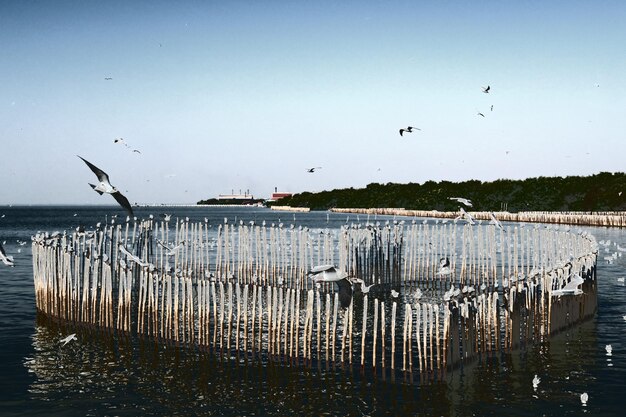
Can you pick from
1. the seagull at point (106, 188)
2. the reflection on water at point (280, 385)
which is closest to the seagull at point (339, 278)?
the reflection on water at point (280, 385)

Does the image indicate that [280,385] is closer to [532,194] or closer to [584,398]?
[584,398]

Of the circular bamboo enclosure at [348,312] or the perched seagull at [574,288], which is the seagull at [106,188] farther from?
the perched seagull at [574,288]

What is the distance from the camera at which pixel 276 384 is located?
16297 millimetres

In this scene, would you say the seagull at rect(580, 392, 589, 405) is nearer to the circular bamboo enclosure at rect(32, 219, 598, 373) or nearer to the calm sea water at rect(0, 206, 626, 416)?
the calm sea water at rect(0, 206, 626, 416)

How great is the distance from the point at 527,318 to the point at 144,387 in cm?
1099

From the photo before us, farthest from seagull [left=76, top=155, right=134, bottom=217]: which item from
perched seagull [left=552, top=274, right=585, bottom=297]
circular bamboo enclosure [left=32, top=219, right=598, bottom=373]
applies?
perched seagull [left=552, top=274, right=585, bottom=297]

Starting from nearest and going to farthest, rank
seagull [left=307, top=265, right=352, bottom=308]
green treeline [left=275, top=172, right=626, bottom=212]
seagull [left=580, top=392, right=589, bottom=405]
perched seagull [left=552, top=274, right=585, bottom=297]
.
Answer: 1. seagull [left=580, top=392, right=589, bottom=405]
2. seagull [left=307, top=265, right=352, bottom=308]
3. perched seagull [left=552, top=274, right=585, bottom=297]
4. green treeline [left=275, top=172, right=626, bottom=212]

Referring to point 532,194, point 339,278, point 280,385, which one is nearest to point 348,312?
point 339,278

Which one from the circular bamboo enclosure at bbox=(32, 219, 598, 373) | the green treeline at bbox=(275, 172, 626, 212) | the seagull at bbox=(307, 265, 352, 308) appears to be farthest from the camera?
the green treeline at bbox=(275, 172, 626, 212)

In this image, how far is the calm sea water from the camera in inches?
584

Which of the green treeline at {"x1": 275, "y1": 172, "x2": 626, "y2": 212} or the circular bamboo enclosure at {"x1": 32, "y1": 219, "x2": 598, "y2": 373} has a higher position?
the green treeline at {"x1": 275, "y1": 172, "x2": 626, "y2": 212}

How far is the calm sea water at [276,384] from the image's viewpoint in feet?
48.7

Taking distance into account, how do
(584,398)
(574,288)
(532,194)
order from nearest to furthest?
(584,398) → (574,288) → (532,194)

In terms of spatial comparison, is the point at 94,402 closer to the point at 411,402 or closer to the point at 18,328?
the point at 411,402
